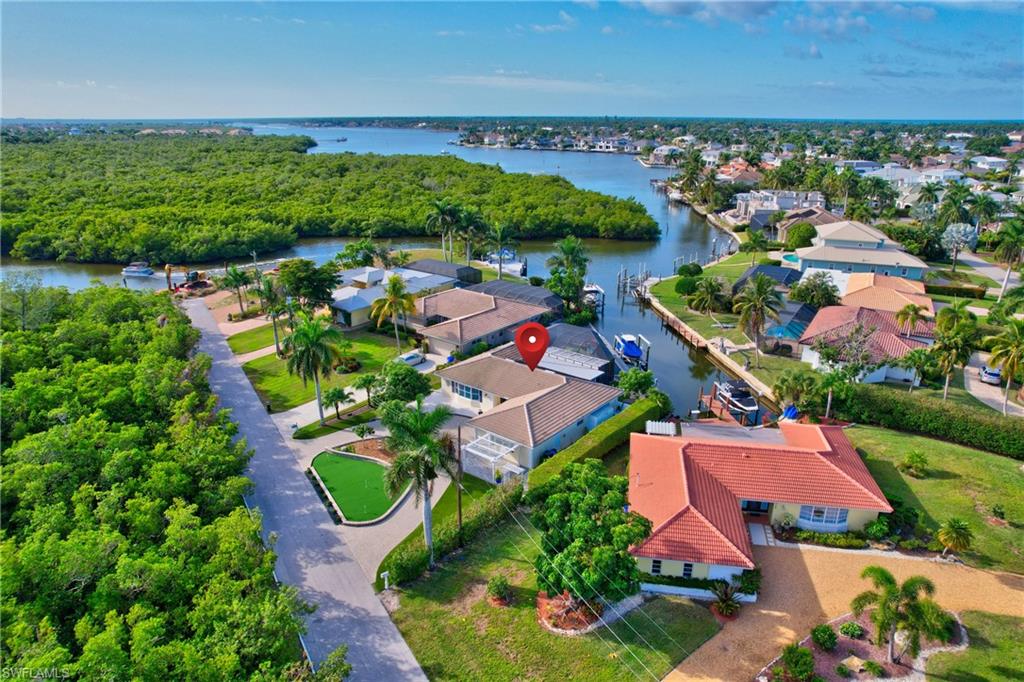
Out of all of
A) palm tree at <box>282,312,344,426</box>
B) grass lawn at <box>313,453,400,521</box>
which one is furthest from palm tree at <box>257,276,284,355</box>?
grass lawn at <box>313,453,400,521</box>

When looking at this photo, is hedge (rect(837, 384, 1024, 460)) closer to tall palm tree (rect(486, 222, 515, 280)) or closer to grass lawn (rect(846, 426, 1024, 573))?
grass lawn (rect(846, 426, 1024, 573))

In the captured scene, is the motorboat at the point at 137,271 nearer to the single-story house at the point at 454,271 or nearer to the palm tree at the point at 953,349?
the single-story house at the point at 454,271

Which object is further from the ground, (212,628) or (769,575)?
(212,628)

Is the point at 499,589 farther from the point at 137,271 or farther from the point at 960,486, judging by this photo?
the point at 137,271

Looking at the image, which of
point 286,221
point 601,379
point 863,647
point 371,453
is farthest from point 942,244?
point 286,221

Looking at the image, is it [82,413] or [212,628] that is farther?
[82,413]

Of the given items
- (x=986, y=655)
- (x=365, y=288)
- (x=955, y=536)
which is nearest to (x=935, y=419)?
(x=955, y=536)

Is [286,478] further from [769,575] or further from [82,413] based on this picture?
[769,575]
